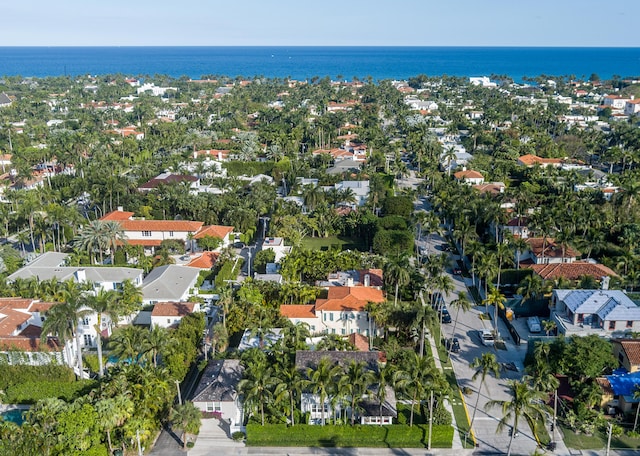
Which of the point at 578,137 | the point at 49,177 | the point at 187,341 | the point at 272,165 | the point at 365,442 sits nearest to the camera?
the point at 365,442

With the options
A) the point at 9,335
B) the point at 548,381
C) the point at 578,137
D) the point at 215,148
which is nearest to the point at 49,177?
the point at 215,148

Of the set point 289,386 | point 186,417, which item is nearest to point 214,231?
point 289,386

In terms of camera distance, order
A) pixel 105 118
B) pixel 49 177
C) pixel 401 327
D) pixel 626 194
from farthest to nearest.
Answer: pixel 105 118, pixel 49 177, pixel 626 194, pixel 401 327

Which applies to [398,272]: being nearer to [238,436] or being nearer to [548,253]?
[238,436]

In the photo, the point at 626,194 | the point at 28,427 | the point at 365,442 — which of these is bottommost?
the point at 365,442

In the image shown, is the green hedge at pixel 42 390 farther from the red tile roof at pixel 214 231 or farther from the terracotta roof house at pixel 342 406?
the red tile roof at pixel 214 231

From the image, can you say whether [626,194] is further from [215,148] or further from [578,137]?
[215,148]

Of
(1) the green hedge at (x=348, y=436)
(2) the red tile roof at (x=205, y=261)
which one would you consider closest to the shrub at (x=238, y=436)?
(1) the green hedge at (x=348, y=436)
